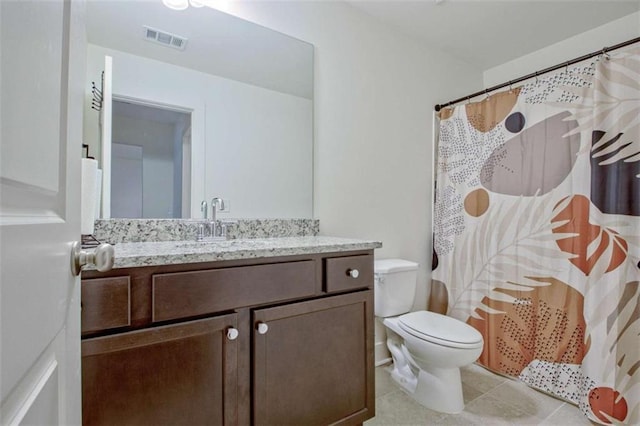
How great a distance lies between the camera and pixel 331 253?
1.31m

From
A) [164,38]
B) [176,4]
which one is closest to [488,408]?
[164,38]

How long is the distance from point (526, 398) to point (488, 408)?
0.90 ft

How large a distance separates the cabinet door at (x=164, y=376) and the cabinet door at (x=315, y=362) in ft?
0.38

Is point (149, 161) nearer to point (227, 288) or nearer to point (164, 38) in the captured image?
point (164, 38)

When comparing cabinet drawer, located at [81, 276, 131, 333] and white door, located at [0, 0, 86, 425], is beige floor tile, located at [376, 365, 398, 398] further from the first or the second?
white door, located at [0, 0, 86, 425]

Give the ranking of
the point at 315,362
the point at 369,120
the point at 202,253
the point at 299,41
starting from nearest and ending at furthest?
the point at 202,253 → the point at 315,362 → the point at 299,41 → the point at 369,120

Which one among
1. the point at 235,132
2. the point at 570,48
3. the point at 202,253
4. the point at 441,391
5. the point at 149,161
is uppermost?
the point at 570,48

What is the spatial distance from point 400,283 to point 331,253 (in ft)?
2.71

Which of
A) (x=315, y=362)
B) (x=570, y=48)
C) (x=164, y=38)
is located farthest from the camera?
(x=570, y=48)

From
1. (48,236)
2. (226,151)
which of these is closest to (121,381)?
(48,236)

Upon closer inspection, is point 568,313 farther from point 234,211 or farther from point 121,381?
point 121,381

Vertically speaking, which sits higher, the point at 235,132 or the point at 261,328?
the point at 235,132

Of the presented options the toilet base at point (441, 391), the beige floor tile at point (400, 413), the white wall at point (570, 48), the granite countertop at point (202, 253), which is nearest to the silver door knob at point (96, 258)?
the granite countertop at point (202, 253)

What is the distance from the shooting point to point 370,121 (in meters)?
2.12
